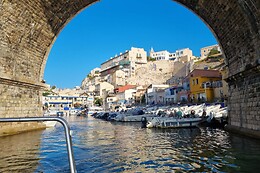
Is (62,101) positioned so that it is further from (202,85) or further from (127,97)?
(202,85)

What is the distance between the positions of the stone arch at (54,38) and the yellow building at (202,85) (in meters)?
16.8

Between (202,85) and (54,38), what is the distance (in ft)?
71.9

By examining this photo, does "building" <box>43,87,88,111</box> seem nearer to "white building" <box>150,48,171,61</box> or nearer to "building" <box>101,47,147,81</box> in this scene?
"building" <box>101,47,147,81</box>

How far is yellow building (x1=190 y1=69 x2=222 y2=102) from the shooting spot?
94.9 feet

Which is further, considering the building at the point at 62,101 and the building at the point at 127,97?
the building at the point at 62,101

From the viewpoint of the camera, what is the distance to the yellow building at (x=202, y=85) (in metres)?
28.9

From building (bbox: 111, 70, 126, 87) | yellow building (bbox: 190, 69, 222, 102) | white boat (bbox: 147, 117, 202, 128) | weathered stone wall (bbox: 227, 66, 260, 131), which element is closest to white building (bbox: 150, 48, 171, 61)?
building (bbox: 111, 70, 126, 87)

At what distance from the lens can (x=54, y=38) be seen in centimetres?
1504

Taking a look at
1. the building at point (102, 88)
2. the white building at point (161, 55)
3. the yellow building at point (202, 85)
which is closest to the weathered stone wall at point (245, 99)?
the yellow building at point (202, 85)

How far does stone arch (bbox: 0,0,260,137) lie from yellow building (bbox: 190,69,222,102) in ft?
55.1

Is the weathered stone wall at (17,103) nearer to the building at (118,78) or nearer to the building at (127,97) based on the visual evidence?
the building at (127,97)

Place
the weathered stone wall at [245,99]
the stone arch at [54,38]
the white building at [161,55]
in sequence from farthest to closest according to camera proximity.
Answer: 1. the white building at [161,55]
2. the stone arch at [54,38]
3. the weathered stone wall at [245,99]

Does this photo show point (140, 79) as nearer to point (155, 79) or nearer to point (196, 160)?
point (155, 79)

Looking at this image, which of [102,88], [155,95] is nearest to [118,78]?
[102,88]
